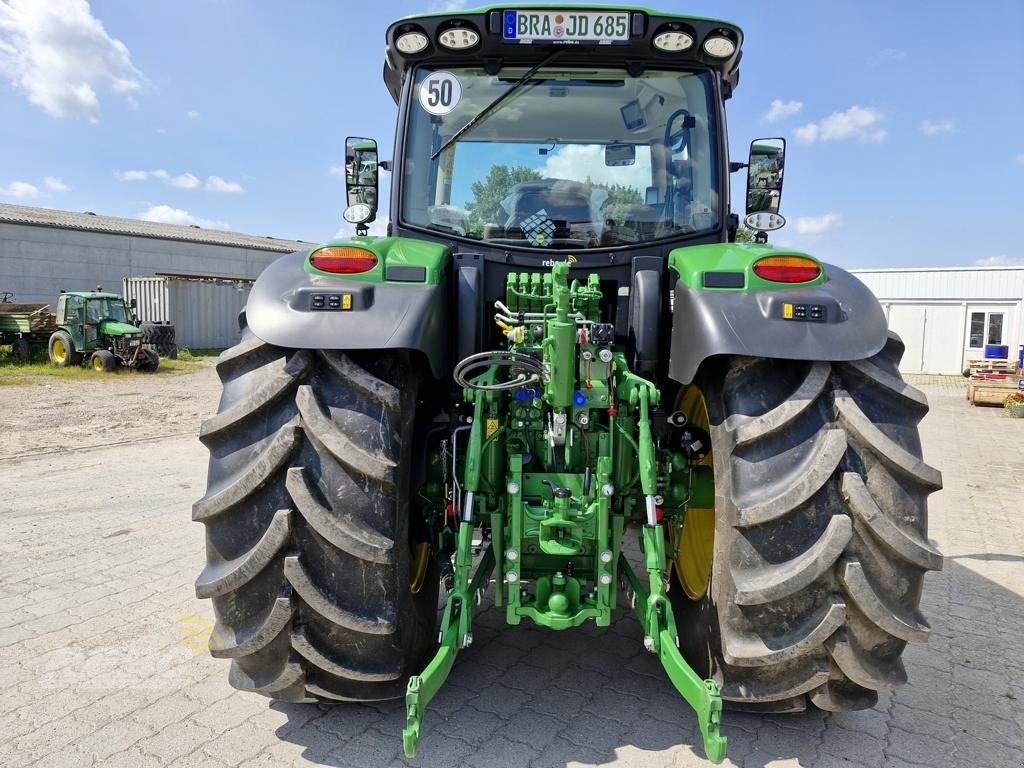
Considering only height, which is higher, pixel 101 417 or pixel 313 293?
pixel 313 293

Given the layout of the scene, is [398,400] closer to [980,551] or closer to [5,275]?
[980,551]

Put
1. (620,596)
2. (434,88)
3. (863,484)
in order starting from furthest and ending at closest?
(620,596)
(434,88)
(863,484)

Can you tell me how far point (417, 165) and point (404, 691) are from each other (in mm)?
2191

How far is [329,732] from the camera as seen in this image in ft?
8.40

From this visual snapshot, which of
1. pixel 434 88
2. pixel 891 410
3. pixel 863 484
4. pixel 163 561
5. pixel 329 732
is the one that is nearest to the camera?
pixel 863 484

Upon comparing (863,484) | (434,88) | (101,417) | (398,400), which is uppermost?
(434,88)

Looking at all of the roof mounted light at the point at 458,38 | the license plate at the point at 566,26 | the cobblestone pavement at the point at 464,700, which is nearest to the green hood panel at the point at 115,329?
the cobblestone pavement at the point at 464,700

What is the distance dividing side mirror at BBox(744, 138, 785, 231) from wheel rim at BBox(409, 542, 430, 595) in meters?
2.14

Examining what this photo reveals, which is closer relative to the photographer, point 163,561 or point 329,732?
point 329,732

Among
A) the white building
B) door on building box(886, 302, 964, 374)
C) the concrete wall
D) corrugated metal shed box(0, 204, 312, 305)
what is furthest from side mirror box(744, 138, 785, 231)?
the concrete wall

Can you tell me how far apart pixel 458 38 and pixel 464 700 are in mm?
2697

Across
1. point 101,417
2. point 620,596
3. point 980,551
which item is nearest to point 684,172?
point 620,596

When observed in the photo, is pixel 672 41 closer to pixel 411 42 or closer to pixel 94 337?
pixel 411 42

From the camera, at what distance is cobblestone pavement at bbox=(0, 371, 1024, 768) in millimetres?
2453
